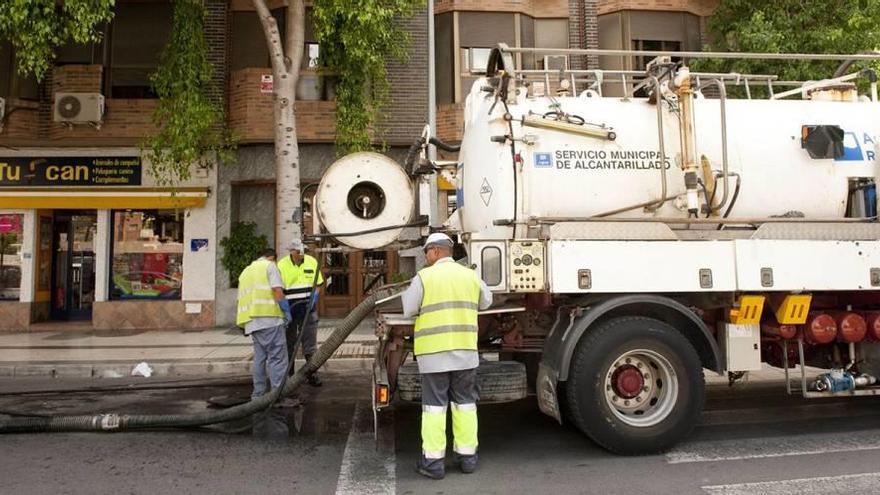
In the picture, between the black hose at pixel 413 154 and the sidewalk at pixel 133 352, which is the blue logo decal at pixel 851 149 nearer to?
the black hose at pixel 413 154

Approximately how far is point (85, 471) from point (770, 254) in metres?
5.36

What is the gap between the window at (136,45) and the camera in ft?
44.1

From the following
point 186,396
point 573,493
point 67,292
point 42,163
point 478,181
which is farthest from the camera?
point 67,292

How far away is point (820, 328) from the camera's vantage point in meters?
5.05

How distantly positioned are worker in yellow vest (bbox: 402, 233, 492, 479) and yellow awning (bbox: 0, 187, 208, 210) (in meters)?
9.97

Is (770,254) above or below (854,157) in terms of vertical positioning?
below

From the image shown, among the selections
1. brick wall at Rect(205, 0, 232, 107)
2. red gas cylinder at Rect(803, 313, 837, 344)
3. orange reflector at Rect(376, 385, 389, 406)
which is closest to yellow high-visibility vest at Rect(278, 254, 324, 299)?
orange reflector at Rect(376, 385, 389, 406)

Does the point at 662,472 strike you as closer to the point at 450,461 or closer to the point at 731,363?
the point at 731,363

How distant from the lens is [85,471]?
4.44 m

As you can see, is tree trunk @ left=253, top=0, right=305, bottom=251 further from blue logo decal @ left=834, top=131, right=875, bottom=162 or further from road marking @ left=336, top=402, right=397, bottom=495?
blue logo decal @ left=834, top=131, right=875, bottom=162

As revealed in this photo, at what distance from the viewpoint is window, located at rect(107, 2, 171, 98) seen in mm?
13445

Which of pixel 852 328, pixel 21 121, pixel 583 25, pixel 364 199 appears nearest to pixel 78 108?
pixel 21 121

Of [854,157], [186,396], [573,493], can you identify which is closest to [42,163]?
[186,396]

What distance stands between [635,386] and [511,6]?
36.0 feet
